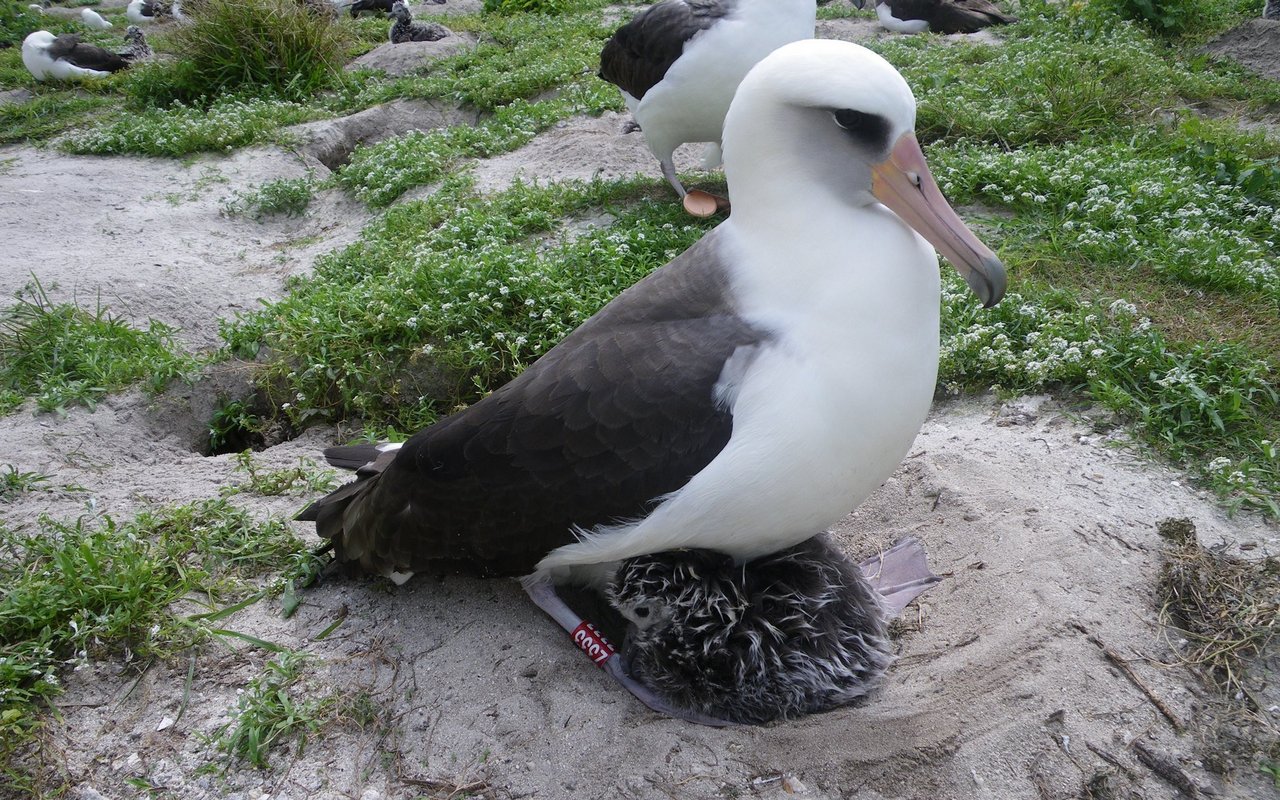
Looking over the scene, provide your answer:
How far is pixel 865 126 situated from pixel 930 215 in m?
0.29

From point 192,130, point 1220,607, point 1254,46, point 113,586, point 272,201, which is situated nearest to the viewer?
point 1220,607

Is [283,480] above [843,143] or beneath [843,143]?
beneath

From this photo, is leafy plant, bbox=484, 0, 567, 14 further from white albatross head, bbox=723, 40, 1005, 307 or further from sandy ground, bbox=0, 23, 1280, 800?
white albatross head, bbox=723, 40, 1005, 307

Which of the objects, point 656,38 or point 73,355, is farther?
point 656,38

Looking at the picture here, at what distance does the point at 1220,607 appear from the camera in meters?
2.69

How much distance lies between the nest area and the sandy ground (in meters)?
0.06

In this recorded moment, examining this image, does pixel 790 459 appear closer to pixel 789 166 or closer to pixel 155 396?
pixel 789 166

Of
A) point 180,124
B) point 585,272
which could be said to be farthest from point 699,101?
point 180,124

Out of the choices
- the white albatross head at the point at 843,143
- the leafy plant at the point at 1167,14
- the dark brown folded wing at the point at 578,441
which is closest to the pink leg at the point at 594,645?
the dark brown folded wing at the point at 578,441

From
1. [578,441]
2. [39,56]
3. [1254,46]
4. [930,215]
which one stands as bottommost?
[39,56]

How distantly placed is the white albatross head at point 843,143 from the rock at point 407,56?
8.51 m

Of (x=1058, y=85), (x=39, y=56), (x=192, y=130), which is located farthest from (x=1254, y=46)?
(x=39, y=56)

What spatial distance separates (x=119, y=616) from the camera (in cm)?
297

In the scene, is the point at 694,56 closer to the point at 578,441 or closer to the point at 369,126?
the point at 578,441
